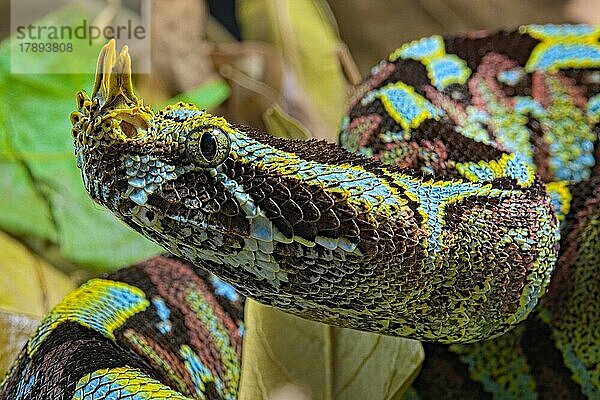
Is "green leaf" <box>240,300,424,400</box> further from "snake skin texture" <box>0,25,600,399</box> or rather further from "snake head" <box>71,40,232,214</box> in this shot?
"snake head" <box>71,40,232,214</box>

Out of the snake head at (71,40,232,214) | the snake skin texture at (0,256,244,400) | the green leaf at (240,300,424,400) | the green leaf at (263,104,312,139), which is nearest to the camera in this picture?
the snake head at (71,40,232,214)

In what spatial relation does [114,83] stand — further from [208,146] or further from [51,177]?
[51,177]

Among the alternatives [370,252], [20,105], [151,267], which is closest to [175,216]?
[370,252]

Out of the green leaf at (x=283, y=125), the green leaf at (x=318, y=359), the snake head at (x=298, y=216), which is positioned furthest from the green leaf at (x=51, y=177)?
the snake head at (x=298, y=216)

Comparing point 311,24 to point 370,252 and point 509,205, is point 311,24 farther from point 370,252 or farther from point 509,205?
point 370,252

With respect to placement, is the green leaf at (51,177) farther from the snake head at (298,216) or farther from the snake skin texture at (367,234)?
the snake head at (298,216)

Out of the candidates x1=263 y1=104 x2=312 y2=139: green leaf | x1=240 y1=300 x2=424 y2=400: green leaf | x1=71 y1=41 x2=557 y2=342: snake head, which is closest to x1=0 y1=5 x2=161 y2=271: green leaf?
x1=263 y1=104 x2=312 y2=139: green leaf

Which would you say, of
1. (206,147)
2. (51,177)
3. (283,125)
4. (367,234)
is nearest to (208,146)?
(206,147)
